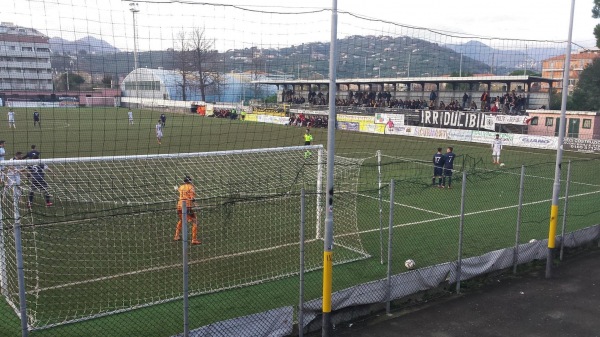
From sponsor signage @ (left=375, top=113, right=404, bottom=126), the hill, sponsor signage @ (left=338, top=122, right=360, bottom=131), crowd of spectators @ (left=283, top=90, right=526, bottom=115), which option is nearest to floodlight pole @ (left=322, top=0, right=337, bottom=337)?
the hill

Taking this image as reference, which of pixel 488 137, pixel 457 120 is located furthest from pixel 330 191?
pixel 457 120

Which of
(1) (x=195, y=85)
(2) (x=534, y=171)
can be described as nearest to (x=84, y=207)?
(1) (x=195, y=85)

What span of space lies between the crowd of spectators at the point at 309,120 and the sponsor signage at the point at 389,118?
4477 mm

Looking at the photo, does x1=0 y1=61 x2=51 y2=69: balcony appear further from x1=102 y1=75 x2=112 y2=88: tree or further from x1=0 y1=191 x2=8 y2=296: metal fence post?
x1=0 y1=191 x2=8 y2=296: metal fence post

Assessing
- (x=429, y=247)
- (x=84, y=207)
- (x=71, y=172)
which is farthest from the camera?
(x=71, y=172)

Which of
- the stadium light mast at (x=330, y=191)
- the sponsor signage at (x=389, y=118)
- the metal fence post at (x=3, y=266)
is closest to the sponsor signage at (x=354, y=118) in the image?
the sponsor signage at (x=389, y=118)

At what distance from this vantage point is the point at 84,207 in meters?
16.1

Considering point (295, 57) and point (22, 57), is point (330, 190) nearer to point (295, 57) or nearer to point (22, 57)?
point (295, 57)

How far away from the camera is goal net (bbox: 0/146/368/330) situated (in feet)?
29.2

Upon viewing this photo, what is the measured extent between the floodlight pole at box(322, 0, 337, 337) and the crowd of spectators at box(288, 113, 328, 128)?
3564 cm

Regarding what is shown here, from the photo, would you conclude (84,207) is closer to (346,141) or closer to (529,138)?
(346,141)

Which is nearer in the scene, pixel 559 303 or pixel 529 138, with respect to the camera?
pixel 559 303

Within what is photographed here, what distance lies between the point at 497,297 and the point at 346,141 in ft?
92.5

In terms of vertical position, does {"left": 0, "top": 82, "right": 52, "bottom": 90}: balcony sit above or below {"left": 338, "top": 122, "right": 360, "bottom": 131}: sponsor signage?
above
